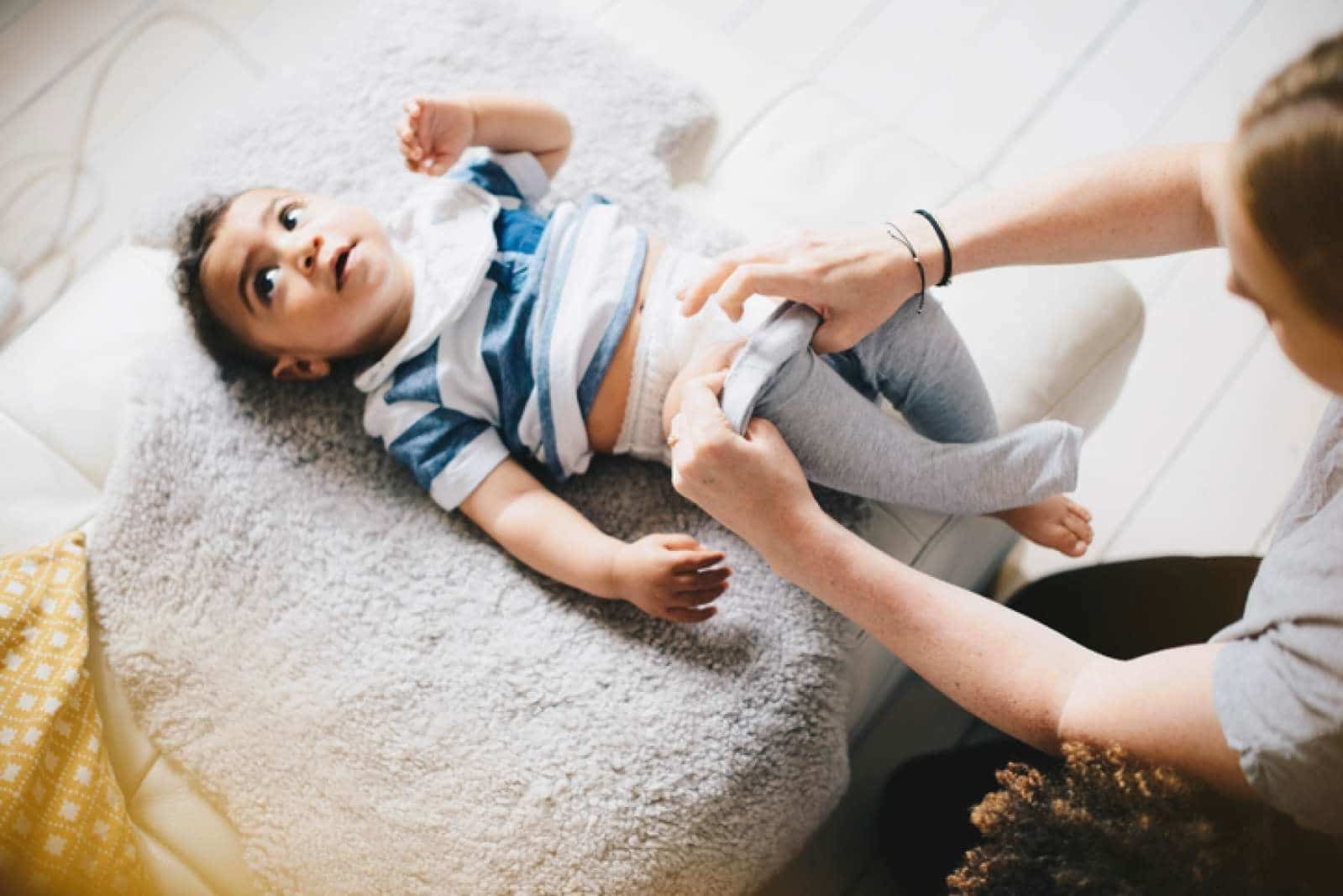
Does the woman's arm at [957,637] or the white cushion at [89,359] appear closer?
the woman's arm at [957,637]

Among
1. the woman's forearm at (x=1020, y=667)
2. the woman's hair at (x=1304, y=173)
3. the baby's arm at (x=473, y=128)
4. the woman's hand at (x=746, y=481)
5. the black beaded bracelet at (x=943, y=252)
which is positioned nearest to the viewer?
the woman's hair at (x=1304, y=173)

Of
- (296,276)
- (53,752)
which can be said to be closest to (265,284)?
(296,276)

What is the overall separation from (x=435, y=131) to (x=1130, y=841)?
1.03m

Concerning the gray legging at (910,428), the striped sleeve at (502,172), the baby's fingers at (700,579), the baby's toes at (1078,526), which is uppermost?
the gray legging at (910,428)

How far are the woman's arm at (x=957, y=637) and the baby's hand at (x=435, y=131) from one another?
50 centimetres

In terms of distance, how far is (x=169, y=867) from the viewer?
3.24 ft

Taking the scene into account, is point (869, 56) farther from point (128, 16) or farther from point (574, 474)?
point (128, 16)

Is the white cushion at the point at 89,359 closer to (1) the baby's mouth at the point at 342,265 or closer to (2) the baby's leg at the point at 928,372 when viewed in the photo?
(1) the baby's mouth at the point at 342,265

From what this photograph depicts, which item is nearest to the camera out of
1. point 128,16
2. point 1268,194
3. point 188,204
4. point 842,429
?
point 1268,194

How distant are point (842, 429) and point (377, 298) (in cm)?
55

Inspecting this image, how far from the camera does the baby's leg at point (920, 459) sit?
0.93m

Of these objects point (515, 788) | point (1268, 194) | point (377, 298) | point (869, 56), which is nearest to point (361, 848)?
point (515, 788)

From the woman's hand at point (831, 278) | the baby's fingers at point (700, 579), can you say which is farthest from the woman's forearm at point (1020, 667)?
the woman's hand at point (831, 278)

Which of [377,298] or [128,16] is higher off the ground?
[377,298]
